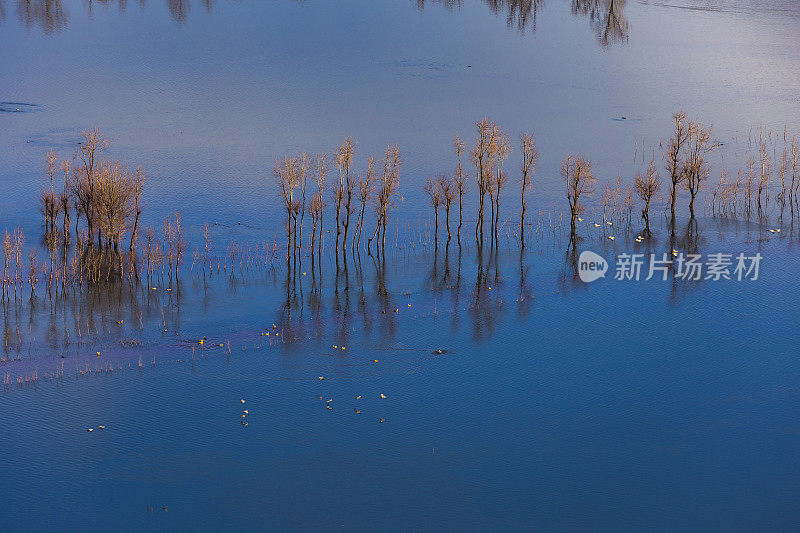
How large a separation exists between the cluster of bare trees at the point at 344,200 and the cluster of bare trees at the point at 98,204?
19.2 ft

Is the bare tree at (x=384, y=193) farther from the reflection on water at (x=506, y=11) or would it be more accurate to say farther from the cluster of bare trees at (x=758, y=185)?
the reflection on water at (x=506, y=11)

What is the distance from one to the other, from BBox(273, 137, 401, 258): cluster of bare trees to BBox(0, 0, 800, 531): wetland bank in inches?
10.4

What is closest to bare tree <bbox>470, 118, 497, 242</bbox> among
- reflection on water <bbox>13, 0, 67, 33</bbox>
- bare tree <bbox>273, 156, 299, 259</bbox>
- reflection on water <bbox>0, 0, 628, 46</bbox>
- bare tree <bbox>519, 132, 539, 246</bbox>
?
bare tree <bbox>519, 132, 539, 246</bbox>

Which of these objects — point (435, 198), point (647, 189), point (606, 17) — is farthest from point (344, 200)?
point (606, 17)

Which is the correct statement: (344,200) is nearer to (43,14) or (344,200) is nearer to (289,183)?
(289,183)

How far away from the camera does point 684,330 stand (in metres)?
38.1

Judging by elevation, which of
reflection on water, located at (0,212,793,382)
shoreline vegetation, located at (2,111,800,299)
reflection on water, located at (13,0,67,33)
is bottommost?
reflection on water, located at (0,212,793,382)

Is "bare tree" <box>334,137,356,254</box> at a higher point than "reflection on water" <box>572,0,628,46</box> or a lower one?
lower

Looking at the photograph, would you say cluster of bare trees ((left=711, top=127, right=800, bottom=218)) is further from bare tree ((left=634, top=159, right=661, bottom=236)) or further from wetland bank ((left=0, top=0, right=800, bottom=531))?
bare tree ((left=634, top=159, right=661, bottom=236))

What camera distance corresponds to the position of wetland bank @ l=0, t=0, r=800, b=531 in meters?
27.9

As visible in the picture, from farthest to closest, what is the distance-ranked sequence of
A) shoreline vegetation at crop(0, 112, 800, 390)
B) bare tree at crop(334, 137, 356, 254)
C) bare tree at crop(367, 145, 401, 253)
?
1. bare tree at crop(367, 145, 401, 253)
2. bare tree at crop(334, 137, 356, 254)
3. shoreline vegetation at crop(0, 112, 800, 390)

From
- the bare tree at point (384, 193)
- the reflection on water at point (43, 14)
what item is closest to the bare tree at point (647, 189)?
the bare tree at point (384, 193)

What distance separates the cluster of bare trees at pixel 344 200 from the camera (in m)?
42.7

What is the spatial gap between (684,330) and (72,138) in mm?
32466
